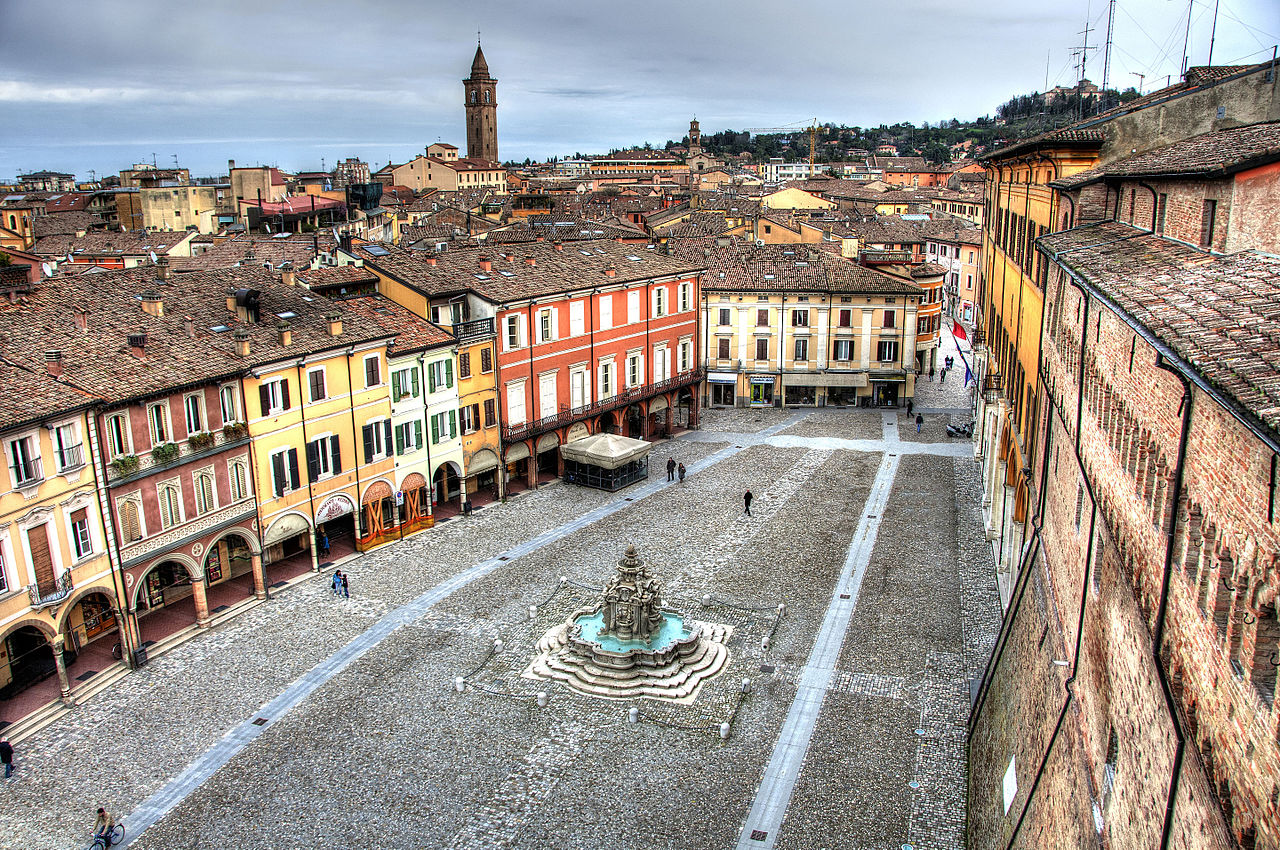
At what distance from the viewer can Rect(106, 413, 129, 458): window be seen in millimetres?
25594

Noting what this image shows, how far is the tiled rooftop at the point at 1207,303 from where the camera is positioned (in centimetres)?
756

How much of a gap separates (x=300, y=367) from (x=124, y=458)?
6731 mm

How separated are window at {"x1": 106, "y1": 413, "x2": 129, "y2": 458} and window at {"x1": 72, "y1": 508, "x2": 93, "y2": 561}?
6.02 feet

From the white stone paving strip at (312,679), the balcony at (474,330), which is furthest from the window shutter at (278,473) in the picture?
the balcony at (474,330)

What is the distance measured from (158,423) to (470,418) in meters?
13.8

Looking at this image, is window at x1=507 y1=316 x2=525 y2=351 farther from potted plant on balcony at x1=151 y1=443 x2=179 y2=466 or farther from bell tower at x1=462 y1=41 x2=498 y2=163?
bell tower at x1=462 y1=41 x2=498 y2=163

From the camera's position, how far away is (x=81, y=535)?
82.3 feet

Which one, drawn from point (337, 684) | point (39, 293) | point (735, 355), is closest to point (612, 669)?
point (337, 684)

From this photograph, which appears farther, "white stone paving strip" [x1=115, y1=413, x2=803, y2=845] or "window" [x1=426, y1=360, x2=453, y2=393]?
"window" [x1=426, y1=360, x2=453, y2=393]

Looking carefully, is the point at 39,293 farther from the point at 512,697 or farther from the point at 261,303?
the point at 512,697

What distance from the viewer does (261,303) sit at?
32719 millimetres

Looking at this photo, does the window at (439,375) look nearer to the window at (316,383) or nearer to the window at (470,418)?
the window at (470,418)

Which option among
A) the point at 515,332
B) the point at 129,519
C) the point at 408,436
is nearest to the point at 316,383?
the point at 408,436

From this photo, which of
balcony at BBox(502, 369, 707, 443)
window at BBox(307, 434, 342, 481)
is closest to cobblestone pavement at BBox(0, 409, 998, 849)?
window at BBox(307, 434, 342, 481)
